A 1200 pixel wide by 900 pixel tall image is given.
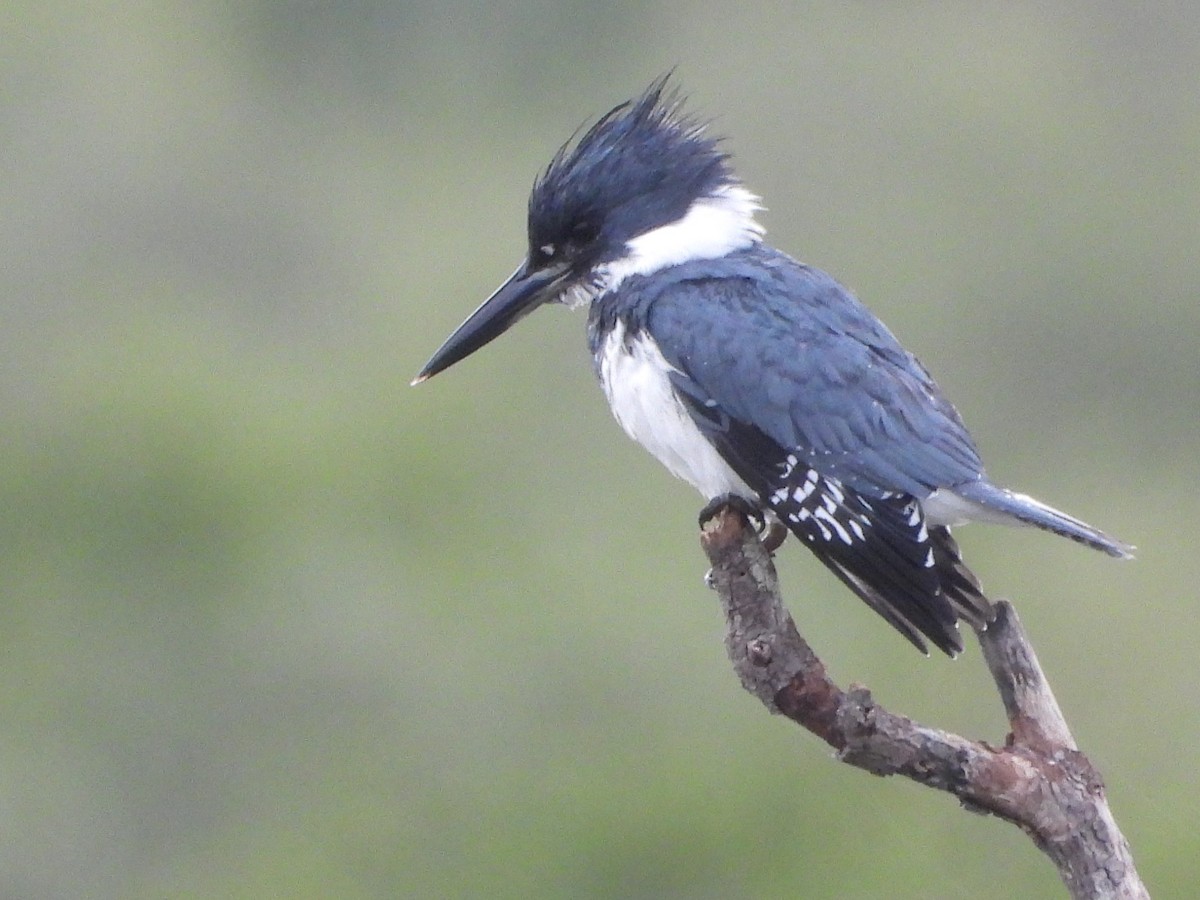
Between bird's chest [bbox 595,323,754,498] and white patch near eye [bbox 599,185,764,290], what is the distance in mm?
149

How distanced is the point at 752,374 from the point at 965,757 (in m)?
0.60

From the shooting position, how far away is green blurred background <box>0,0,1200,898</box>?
5457 millimetres

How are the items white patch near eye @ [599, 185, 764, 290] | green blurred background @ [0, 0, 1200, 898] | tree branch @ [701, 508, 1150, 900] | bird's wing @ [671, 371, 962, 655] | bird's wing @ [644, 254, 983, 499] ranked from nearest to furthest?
tree branch @ [701, 508, 1150, 900] < bird's wing @ [671, 371, 962, 655] < bird's wing @ [644, 254, 983, 499] < white patch near eye @ [599, 185, 764, 290] < green blurred background @ [0, 0, 1200, 898]

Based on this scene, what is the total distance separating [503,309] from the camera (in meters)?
2.82

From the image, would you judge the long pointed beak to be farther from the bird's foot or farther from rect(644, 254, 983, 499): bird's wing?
the bird's foot

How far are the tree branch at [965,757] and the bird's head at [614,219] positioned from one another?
0.74m

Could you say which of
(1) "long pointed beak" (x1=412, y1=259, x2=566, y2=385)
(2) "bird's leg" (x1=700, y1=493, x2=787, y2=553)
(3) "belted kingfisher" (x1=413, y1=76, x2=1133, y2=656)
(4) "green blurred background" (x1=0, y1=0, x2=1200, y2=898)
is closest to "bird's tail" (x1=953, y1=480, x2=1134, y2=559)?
(3) "belted kingfisher" (x1=413, y1=76, x2=1133, y2=656)

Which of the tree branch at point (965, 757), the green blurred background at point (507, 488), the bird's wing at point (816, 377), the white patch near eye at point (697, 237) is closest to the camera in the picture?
the tree branch at point (965, 757)

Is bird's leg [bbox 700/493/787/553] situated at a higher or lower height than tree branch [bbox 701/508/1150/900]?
higher

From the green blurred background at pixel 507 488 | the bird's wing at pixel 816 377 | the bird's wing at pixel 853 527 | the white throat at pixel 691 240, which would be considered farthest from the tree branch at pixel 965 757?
the green blurred background at pixel 507 488

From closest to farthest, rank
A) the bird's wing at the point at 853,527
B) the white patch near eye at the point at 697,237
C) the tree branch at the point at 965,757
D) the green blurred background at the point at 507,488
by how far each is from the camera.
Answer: the tree branch at the point at 965,757 < the bird's wing at the point at 853,527 < the white patch near eye at the point at 697,237 < the green blurred background at the point at 507,488

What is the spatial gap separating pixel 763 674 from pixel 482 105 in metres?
6.36

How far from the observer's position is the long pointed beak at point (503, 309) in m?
2.81

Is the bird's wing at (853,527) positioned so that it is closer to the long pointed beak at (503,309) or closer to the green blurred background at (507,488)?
the long pointed beak at (503,309)
